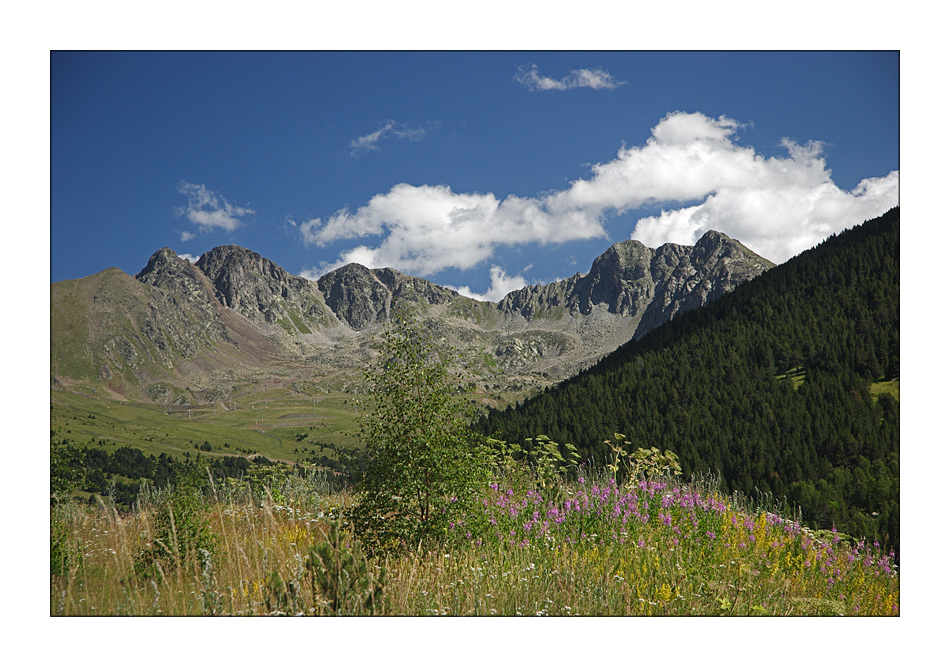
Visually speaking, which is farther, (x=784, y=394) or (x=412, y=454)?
(x=784, y=394)

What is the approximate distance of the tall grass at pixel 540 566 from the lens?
247 inches

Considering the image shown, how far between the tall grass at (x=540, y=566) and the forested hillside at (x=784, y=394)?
1645mm

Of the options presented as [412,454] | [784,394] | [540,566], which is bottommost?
[540,566]

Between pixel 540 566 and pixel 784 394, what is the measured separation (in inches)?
1129

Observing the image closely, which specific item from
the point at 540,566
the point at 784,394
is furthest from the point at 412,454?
the point at 784,394

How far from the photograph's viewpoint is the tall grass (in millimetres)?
6262

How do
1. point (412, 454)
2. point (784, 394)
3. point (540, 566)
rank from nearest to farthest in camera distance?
point (540, 566), point (412, 454), point (784, 394)

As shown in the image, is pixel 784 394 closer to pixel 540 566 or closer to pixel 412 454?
pixel 540 566

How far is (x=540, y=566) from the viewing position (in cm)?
659

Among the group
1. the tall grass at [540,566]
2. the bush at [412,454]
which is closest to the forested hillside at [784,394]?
the tall grass at [540,566]

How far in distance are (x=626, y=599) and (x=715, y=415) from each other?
29.8 meters

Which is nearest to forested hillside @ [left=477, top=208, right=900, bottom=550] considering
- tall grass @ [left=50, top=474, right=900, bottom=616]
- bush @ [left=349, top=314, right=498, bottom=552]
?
tall grass @ [left=50, top=474, right=900, bottom=616]

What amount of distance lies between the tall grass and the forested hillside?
164cm

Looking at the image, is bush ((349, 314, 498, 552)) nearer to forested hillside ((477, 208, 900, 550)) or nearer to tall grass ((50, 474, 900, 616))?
tall grass ((50, 474, 900, 616))
